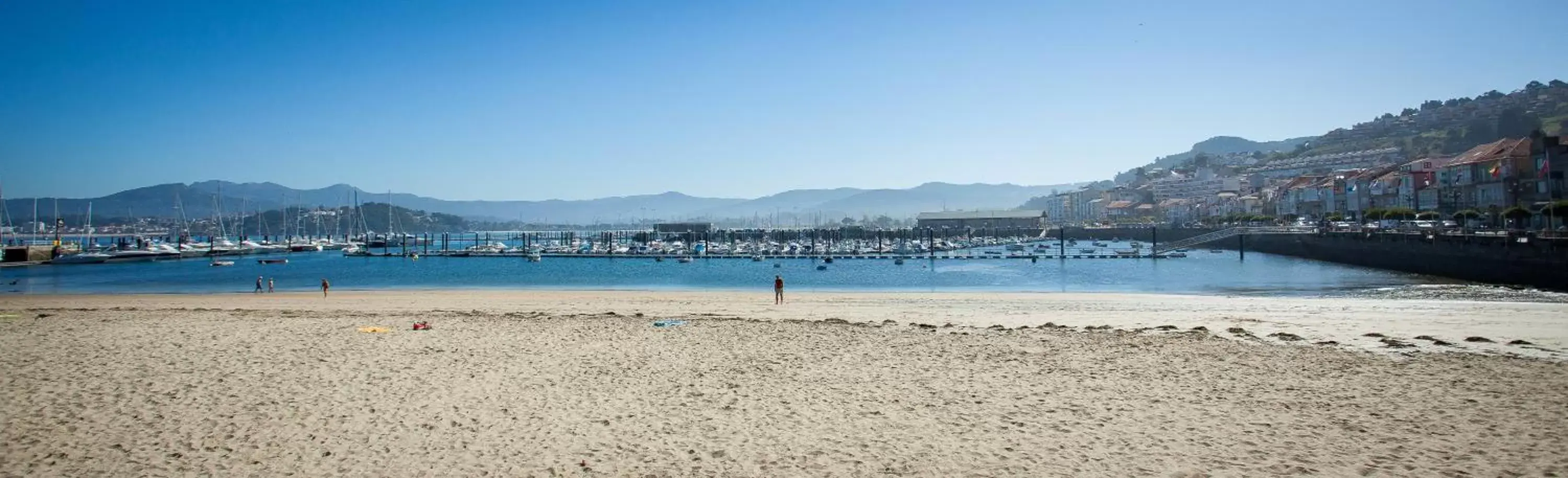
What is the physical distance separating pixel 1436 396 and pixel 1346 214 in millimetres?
77188

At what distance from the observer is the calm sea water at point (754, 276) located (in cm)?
3347

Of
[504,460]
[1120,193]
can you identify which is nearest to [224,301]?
[504,460]

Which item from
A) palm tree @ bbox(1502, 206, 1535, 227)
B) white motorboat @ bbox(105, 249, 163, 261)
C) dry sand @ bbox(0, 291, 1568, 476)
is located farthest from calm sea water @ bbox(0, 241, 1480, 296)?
dry sand @ bbox(0, 291, 1568, 476)

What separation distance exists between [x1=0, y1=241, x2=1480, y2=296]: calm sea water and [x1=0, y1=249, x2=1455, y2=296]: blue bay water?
0.12 m

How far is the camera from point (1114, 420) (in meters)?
6.76

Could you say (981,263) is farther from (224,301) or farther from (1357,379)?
(1357,379)

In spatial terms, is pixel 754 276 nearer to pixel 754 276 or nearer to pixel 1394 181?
pixel 754 276

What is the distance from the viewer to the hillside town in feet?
140

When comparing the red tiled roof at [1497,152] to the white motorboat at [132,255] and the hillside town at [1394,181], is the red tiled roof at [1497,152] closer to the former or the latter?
the hillside town at [1394,181]

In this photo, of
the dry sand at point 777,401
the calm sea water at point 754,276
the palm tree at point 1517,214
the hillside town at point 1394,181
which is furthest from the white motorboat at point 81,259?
the palm tree at point 1517,214

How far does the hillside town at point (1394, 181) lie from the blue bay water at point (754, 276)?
9816 mm

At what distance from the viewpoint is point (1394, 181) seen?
64.8m

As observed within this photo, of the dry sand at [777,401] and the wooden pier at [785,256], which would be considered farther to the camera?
the wooden pier at [785,256]

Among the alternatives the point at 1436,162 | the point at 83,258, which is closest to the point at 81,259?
the point at 83,258
